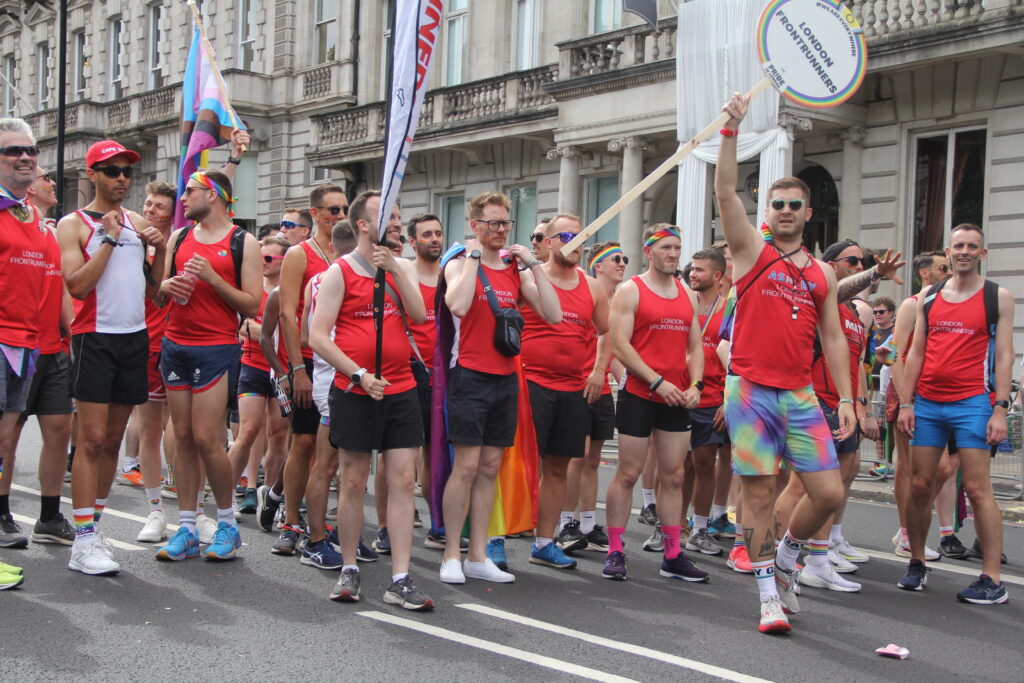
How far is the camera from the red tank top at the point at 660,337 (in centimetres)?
711

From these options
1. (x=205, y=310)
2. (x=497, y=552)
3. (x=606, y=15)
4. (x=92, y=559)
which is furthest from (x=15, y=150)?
(x=606, y=15)

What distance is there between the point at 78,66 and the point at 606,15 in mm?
25582

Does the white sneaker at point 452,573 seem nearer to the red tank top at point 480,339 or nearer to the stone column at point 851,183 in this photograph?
the red tank top at point 480,339

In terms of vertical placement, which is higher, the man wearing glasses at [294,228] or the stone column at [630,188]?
the stone column at [630,188]

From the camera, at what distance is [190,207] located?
6863 mm

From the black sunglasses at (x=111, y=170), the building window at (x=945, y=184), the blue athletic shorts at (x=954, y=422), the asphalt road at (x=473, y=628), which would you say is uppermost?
the building window at (x=945, y=184)

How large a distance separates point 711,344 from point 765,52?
285 centimetres

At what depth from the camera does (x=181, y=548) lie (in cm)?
684

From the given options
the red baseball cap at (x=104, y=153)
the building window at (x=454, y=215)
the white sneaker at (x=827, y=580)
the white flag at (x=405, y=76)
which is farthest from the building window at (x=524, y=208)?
the white flag at (x=405, y=76)

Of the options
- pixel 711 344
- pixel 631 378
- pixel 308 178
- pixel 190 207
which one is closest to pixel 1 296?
pixel 190 207

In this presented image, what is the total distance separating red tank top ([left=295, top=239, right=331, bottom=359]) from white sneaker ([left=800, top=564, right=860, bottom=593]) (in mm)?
3320

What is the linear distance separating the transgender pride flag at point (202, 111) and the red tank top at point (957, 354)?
495cm

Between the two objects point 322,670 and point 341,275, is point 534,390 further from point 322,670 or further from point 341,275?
point 322,670

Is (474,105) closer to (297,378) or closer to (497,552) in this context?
(297,378)
